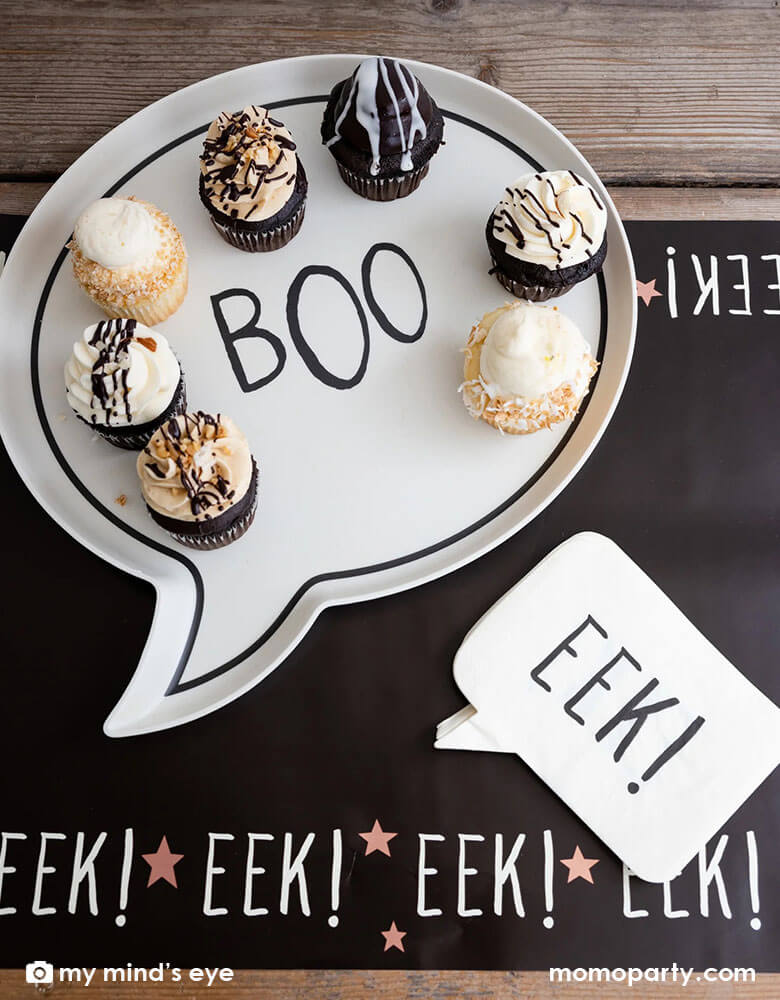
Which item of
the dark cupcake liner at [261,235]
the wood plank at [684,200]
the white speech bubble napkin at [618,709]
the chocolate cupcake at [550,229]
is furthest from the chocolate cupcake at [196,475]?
the wood plank at [684,200]

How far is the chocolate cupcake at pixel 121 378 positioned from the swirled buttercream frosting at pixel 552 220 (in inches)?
26.3

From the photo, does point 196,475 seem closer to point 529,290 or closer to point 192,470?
point 192,470

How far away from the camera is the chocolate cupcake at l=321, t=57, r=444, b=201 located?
1503 millimetres

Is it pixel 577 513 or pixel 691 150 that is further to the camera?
pixel 691 150

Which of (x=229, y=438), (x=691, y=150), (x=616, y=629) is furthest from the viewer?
(x=691, y=150)

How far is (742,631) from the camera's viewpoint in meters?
1.58

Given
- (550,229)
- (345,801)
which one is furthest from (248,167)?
(345,801)

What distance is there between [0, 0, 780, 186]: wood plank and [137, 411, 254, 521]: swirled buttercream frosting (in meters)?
0.81

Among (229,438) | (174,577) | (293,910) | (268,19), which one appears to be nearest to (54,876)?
(293,910)

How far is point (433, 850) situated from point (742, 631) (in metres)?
0.71

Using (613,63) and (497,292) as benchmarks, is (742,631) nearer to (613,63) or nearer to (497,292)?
(497,292)

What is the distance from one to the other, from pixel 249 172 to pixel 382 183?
0.26m

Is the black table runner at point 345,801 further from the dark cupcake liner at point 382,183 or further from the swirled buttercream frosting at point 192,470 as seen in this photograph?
the dark cupcake liner at point 382,183

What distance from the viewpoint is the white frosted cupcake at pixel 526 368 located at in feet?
4.72
